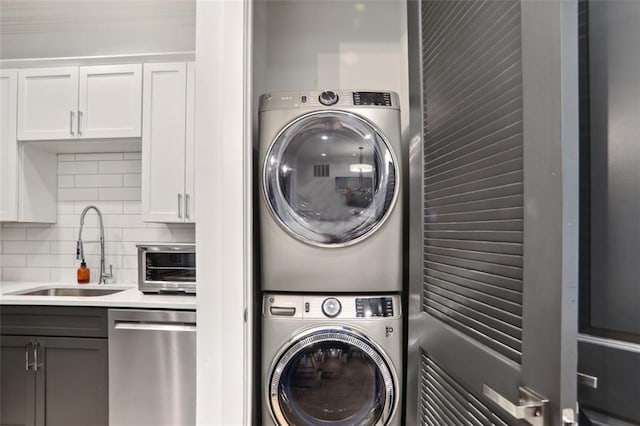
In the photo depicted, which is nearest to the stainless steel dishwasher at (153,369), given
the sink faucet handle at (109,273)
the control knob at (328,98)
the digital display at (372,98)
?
the sink faucet handle at (109,273)

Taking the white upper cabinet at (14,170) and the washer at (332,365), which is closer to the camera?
the washer at (332,365)

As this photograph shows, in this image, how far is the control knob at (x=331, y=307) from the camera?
149 centimetres

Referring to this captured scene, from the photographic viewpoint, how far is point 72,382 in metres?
1.80

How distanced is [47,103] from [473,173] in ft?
8.39

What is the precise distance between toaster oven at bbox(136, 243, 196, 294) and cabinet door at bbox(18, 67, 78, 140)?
3.13ft

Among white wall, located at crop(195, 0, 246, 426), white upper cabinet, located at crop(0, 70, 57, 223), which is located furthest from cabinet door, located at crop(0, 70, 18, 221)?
white wall, located at crop(195, 0, 246, 426)

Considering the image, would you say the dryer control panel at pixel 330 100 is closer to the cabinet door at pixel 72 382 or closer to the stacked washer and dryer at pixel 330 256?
the stacked washer and dryer at pixel 330 256

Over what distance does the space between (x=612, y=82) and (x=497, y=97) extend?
0.21 m

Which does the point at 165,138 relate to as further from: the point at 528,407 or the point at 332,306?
the point at 528,407

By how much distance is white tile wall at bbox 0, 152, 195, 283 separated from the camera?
7.66 ft

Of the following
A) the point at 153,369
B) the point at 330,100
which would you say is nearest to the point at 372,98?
the point at 330,100

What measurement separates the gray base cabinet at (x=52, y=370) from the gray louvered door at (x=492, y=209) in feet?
5.46

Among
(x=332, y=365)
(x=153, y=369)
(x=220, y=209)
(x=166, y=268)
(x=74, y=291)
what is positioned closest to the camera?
(x=220, y=209)

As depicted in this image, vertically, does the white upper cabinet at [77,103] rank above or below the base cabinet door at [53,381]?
above
